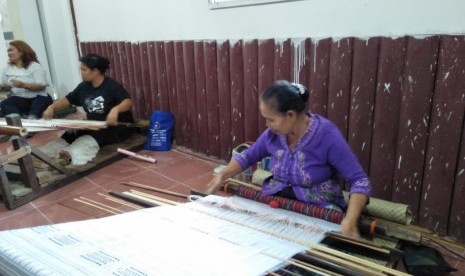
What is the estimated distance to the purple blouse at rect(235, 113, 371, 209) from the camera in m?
→ 1.54

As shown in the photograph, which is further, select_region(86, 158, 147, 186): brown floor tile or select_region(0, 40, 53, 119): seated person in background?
select_region(0, 40, 53, 119): seated person in background

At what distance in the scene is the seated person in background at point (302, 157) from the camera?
149 centimetres

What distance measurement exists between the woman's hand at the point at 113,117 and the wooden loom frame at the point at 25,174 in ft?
1.70

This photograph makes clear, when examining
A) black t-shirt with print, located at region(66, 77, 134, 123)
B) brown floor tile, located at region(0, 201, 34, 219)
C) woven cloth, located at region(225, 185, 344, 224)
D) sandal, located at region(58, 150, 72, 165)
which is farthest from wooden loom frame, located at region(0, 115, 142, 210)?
woven cloth, located at region(225, 185, 344, 224)

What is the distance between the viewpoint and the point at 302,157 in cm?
165

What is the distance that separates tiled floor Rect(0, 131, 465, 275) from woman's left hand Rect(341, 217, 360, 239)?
1.20 meters

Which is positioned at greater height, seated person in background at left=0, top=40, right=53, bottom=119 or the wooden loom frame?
seated person in background at left=0, top=40, right=53, bottom=119

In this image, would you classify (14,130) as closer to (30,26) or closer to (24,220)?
(24,220)

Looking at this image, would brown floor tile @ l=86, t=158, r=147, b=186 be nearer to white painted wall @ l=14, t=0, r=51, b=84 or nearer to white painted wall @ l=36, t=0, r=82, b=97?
white painted wall @ l=36, t=0, r=82, b=97

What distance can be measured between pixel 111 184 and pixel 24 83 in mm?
2380

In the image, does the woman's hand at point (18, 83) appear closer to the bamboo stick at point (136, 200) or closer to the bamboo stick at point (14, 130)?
the bamboo stick at point (14, 130)

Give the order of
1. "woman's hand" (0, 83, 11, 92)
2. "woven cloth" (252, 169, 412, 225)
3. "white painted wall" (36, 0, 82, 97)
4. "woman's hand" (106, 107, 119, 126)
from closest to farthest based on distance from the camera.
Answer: "woven cloth" (252, 169, 412, 225), "woman's hand" (106, 107, 119, 126), "woman's hand" (0, 83, 11, 92), "white painted wall" (36, 0, 82, 97)

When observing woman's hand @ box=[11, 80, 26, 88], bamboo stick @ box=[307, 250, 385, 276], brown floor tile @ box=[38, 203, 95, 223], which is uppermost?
woman's hand @ box=[11, 80, 26, 88]

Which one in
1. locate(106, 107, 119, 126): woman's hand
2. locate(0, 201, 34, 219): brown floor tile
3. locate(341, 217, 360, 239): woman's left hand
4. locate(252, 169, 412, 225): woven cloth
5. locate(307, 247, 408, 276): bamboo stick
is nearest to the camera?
locate(307, 247, 408, 276): bamboo stick
